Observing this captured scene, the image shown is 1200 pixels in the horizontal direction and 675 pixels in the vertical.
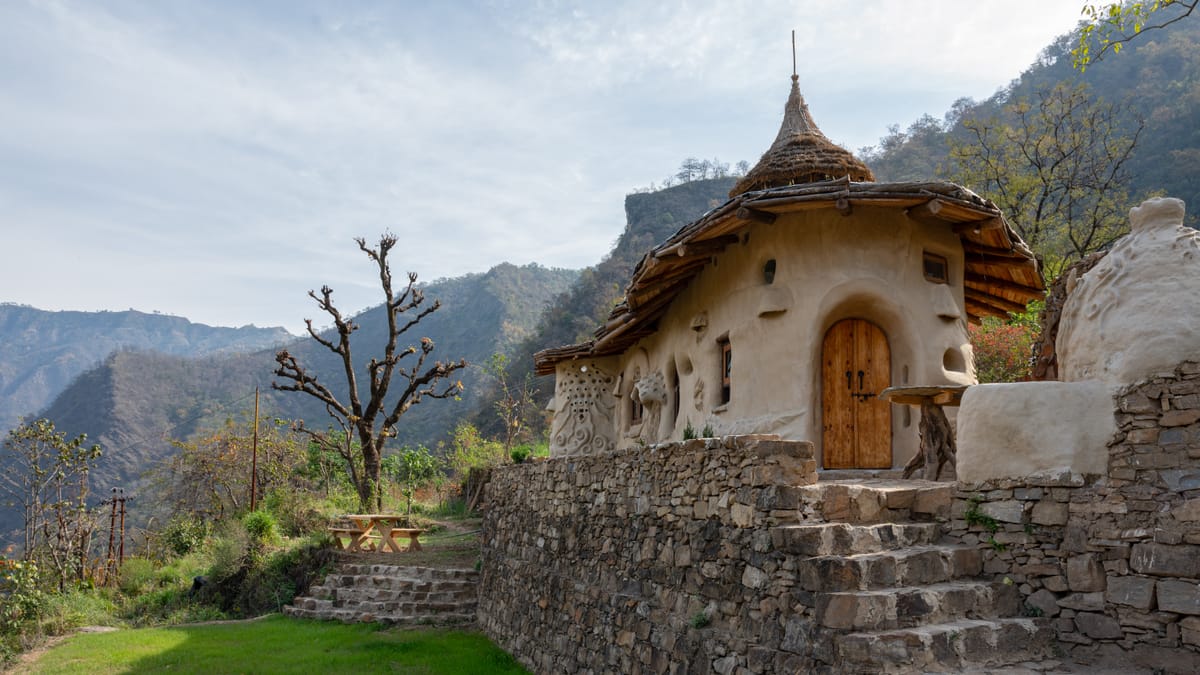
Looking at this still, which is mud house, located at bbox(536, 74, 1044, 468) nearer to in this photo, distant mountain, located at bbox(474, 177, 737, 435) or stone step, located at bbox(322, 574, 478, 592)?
stone step, located at bbox(322, 574, 478, 592)

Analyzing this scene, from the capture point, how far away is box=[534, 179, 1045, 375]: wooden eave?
8227mm

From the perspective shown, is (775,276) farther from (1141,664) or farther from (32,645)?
(32,645)

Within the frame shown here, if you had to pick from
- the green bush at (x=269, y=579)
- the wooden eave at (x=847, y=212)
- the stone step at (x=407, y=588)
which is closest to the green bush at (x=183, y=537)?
the green bush at (x=269, y=579)

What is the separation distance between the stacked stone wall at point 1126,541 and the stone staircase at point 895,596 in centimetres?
19

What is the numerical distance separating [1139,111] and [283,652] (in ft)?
128

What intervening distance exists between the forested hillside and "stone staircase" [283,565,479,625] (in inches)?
686

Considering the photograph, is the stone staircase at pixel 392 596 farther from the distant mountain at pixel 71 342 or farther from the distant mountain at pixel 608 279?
the distant mountain at pixel 71 342

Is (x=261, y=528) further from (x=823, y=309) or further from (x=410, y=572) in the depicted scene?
(x=823, y=309)

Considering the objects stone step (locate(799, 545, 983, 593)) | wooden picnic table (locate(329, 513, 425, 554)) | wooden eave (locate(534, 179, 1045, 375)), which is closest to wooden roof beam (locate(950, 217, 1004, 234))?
wooden eave (locate(534, 179, 1045, 375))

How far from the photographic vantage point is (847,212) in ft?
28.7

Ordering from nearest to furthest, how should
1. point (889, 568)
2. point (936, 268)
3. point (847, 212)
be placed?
1. point (889, 568)
2. point (847, 212)
3. point (936, 268)

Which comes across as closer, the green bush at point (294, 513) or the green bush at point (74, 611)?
the green bush at point (74, 611)

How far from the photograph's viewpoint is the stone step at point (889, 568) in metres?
4.45

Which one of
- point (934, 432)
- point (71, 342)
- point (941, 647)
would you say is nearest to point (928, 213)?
point (934, 432)
